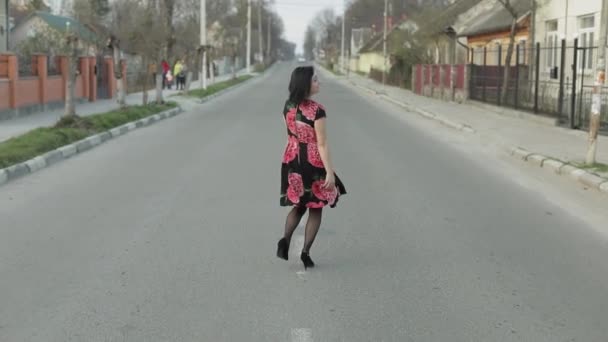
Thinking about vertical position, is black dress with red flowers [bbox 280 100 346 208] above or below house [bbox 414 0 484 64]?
below

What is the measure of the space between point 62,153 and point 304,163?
29.1 feet

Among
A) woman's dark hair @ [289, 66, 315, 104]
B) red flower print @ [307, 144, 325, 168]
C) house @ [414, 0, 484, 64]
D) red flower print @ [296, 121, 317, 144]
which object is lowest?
red flower print @ [307, 144, 325, 168]

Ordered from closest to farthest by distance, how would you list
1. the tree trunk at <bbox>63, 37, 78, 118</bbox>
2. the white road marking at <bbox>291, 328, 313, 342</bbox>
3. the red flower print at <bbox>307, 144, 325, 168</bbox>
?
the white road marking at <bbox>291, 328, 313, 342</bbox>
the red flower print at <bbox>307, 144, 325, 168</bbox>
the tree trunk at <bbox>63, 37, 78, 118</bbox>

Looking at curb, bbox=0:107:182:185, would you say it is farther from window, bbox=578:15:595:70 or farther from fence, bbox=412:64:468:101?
fence, bbox=412:64:468:101

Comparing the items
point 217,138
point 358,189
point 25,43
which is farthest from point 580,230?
point 25,43

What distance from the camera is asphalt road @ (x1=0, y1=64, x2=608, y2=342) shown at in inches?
202

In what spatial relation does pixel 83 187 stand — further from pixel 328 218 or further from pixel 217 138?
pixel 217 138

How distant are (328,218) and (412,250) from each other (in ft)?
5.41

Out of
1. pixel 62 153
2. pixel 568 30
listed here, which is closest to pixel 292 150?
pixel 62 153

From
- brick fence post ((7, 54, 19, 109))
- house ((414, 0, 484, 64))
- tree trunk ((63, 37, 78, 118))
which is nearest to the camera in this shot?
tree trunk ((63, 37, 78, 118))

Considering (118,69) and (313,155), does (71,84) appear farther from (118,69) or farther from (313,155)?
(313,155)

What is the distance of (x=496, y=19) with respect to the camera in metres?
35.3

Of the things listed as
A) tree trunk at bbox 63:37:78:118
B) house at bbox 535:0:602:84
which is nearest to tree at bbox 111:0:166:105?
tree trunk at bbox 63:37:78:118

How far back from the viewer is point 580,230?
8.22 meters
